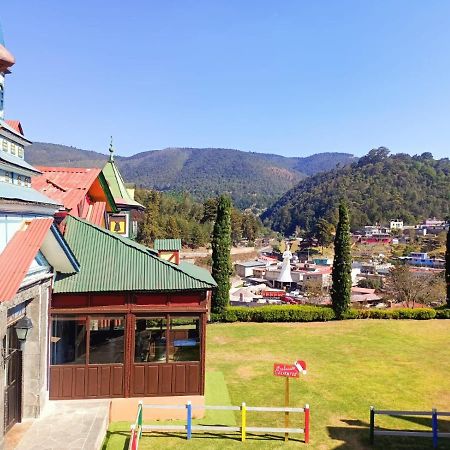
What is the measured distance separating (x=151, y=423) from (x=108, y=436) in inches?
46.6

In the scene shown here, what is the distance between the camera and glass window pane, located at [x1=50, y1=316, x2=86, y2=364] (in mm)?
10836

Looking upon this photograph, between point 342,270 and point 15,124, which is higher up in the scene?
point 15,124

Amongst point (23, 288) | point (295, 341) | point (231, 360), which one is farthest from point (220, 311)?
point (23, 288)

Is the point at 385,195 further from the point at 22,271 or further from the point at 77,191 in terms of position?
the point at 22,271

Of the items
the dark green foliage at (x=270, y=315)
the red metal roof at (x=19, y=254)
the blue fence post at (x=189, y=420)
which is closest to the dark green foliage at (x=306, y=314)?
the dark green foliage at (x=270, y=315)

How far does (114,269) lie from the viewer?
11.2 m

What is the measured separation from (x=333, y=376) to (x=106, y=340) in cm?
839

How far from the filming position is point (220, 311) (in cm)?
2580

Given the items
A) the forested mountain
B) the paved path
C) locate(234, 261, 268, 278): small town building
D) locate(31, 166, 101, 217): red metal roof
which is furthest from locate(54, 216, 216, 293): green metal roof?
the forested mountain

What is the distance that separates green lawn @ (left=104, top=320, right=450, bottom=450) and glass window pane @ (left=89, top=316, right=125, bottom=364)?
5.32ft

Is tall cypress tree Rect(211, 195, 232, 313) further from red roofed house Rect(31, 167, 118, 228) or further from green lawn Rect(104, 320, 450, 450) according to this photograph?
red roofed house Rect(31, 167, 118, 228)

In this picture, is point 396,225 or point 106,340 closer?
point 106,340

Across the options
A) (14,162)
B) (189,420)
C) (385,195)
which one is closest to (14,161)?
(14,162)

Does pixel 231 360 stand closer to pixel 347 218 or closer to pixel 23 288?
pixel 23 288
